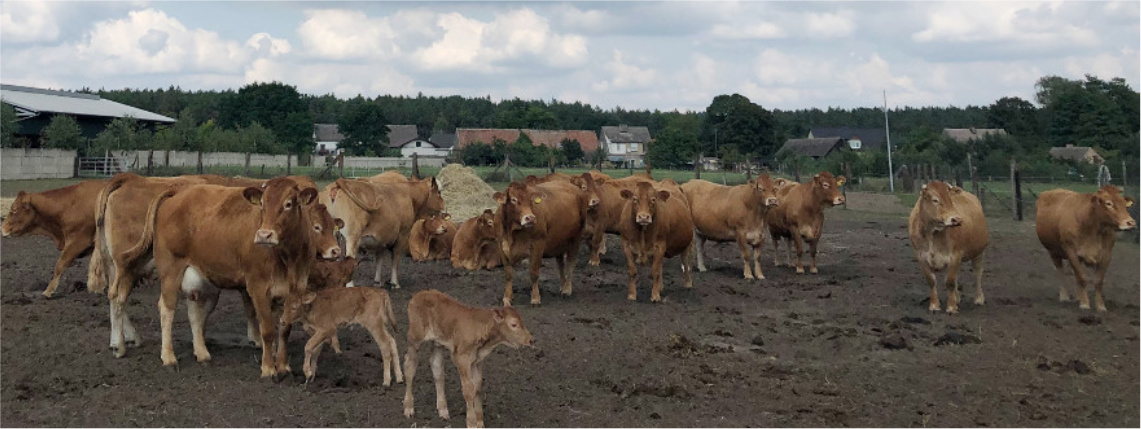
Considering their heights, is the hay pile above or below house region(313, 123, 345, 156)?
below

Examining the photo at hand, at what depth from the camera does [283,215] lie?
8172 mm

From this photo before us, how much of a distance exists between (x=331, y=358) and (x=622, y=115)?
153 m

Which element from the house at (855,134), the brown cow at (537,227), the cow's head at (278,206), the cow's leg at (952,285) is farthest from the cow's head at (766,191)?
the house at (855,134)

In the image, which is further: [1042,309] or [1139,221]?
[1139,221]

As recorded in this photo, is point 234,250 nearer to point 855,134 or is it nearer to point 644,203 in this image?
point 644,203

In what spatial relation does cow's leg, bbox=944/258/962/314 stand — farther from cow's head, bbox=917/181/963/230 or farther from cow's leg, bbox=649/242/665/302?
cow's leg, bbox=649/242/665/302

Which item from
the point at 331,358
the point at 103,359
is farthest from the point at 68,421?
the point at 331,358

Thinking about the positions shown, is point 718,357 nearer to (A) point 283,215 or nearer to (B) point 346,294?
(B) point 346,294

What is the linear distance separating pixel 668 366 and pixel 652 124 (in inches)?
5828

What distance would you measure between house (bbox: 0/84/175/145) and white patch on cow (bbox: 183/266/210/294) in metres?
49.2

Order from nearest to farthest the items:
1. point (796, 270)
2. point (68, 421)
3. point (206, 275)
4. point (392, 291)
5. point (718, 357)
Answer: point (68, 421) → point (206, 275) → point (718, 357) → point (392, 291) → point (796, 270)

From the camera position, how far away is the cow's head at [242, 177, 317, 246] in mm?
7879

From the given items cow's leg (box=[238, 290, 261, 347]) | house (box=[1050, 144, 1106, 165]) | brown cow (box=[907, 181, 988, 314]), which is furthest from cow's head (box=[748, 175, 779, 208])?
house (box=[1050, 144, 1106, 165])

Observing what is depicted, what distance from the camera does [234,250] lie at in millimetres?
8516
